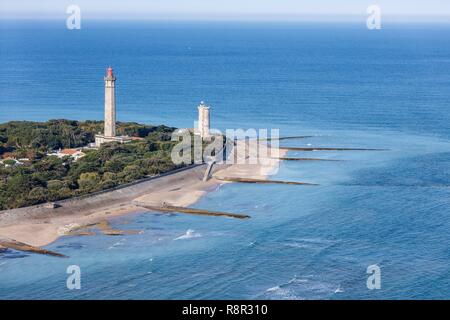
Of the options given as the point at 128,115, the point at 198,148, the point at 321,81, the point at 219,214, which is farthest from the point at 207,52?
the point at 219,214

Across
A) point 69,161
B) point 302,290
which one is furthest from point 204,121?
point 302,290

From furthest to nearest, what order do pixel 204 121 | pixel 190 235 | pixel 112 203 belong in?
pixel 204 121 < pixel 112 203 < pixel 190 235

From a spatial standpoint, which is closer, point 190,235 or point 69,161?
point 190,235

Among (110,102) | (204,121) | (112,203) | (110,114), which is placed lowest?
(112,203)

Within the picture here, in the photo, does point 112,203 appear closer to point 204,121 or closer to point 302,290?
point 302,290

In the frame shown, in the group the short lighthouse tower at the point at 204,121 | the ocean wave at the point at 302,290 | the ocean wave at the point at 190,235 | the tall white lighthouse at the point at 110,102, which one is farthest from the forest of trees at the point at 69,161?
the ocean wave at the point at 302,290

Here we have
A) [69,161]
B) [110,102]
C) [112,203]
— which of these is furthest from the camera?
[110,102]

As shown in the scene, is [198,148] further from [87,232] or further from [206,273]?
[206,273]
